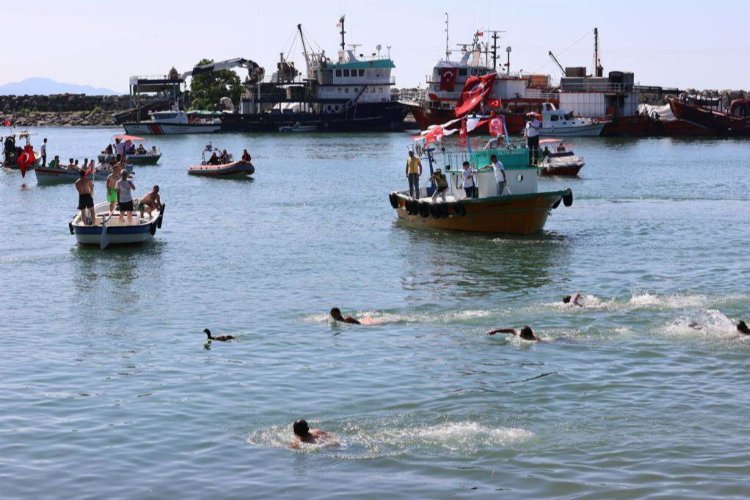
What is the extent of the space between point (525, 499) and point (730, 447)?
11.6 feet

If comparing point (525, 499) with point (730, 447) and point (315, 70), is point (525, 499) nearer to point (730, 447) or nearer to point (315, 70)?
point (730, 447)

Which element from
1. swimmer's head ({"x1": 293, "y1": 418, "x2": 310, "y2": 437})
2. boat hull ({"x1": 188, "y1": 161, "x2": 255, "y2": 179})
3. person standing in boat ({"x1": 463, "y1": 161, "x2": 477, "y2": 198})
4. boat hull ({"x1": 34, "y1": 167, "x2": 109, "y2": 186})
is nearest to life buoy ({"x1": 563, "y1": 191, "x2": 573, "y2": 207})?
person standing in boat ({"x1": 463, "y1": 161, "x2": 477, "y2": 198})

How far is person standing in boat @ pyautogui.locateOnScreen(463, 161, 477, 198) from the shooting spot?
36.4 metres

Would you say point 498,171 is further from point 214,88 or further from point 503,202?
point 214,88

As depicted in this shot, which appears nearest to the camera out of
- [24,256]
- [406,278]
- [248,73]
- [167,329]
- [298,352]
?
[298,352]

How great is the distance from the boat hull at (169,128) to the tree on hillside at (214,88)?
82.3 ft

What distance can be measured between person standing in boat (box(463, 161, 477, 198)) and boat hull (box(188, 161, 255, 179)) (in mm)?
29665

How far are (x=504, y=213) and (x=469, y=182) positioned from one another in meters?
1.48

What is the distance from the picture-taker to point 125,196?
34.9 meters

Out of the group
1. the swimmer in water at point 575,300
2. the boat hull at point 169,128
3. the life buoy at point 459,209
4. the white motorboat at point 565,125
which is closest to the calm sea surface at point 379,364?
the swimmer in water at point 575,300

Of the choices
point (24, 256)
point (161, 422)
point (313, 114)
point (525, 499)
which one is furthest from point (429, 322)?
point (313, 114)

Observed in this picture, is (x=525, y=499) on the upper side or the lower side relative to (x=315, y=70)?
lower

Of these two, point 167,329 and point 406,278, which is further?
point 406,278

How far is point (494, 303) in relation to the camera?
26.2m
